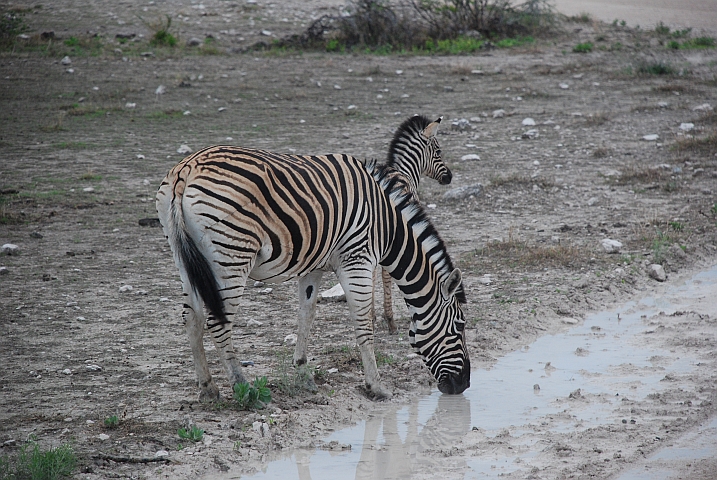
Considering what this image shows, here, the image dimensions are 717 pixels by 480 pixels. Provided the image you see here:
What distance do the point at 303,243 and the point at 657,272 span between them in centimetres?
445

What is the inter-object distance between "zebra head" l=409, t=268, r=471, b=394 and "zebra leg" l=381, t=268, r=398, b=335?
0.90 m

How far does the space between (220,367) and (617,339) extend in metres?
3.43

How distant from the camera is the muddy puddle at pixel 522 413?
4879 millimetres

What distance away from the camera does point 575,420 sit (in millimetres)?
5473

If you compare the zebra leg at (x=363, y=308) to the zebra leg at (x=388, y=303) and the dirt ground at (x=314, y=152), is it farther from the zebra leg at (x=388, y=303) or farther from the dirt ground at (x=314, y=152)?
the zebra leg at (x=388, y=303)

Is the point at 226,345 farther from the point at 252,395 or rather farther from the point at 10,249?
the point at 10,249

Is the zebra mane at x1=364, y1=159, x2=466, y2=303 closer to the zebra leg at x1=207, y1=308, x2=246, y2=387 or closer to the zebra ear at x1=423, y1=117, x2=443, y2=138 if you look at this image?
the zebra leg at x1=207, y1=308, x2=246, y2=387

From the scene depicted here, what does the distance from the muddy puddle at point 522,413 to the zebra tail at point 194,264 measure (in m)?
1.06

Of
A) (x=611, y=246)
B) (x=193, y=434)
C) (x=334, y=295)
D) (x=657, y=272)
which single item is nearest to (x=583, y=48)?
(x=611, y=246)

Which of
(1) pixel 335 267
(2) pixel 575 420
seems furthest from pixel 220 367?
(2) pixel 575 420

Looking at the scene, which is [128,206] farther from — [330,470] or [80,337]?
[330,470]

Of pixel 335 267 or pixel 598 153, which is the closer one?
pixel 335 267

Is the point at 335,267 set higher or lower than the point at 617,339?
higher

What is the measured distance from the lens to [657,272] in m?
8.11
